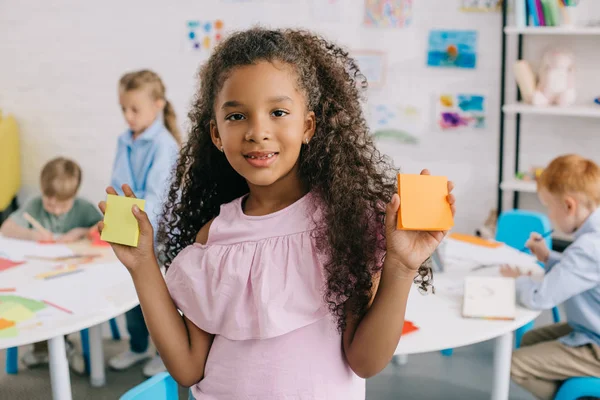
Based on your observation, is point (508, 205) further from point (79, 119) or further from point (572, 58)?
point (79, 119)

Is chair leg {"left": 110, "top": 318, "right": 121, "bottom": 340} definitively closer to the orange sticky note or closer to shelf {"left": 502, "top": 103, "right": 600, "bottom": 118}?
shelf {"left": 502, "top": 103, "right": 600, "bottom": 118}

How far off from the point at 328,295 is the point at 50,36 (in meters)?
4.48

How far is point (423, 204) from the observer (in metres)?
1.07

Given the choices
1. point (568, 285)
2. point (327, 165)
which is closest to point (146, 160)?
point (568, 285)

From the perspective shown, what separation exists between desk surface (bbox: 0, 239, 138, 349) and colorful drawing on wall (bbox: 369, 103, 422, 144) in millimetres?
2364

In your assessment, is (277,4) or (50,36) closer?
(277,4)

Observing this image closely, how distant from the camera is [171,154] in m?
3.11

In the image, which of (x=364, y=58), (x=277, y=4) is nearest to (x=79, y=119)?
(x=277, y=4)

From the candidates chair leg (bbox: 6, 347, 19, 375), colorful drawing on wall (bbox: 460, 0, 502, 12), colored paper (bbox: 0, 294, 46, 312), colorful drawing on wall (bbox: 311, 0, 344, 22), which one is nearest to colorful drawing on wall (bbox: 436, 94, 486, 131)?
colorful drawing on wall (bbox: 460, 0, 502, 12)

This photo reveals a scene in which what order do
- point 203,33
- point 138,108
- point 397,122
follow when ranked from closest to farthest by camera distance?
point 138,108, point 397,122, point 203,33

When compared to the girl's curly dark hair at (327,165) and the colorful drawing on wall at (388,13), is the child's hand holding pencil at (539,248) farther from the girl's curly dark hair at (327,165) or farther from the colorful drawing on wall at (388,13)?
the colorful drawing on wall at (388,13)

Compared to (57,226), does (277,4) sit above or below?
above

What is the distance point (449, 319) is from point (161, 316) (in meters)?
1.03

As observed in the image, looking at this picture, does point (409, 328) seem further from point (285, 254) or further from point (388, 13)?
point (388, 13)
